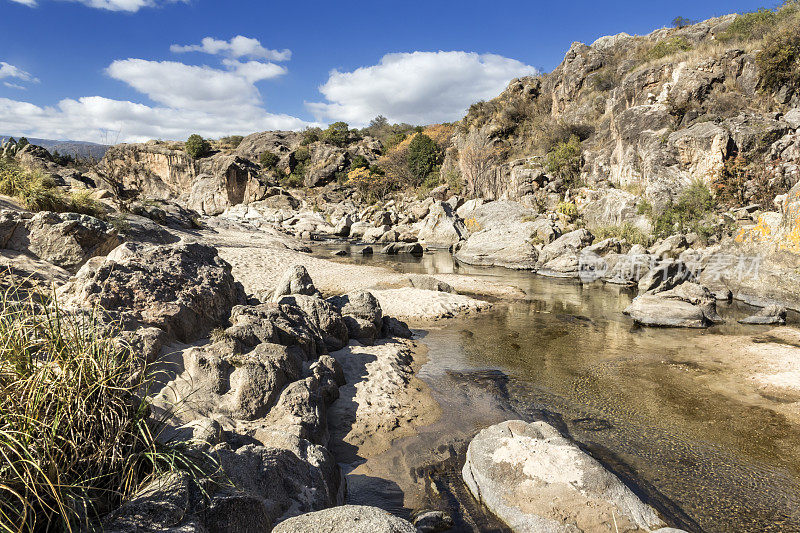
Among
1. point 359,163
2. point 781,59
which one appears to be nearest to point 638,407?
point 781,59

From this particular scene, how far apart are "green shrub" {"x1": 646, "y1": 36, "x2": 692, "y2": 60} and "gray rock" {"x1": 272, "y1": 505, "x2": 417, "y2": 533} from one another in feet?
121

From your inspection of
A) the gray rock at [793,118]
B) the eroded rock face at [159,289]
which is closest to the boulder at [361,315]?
the eroded rock face at [159,289]

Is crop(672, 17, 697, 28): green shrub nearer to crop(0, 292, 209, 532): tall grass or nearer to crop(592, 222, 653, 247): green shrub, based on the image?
crop(592, 222, 653, 247): green shrub

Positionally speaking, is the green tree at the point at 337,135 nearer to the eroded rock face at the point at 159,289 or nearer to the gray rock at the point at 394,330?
the gray rock at the point at 394,330

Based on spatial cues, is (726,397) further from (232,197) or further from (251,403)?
(232,197)

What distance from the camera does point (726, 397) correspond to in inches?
294

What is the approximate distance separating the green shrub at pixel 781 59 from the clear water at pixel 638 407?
18264 millimetres

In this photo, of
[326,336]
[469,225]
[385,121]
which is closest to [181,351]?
[326,336]

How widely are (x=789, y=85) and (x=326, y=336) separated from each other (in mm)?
28822

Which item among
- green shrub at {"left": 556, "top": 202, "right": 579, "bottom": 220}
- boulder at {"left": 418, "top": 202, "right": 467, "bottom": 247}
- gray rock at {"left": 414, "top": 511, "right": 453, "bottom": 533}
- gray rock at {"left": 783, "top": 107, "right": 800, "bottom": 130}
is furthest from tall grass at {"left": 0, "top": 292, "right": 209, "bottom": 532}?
boulder at {"left": 418, "top": 202, "right": 467, "bottom": 247}

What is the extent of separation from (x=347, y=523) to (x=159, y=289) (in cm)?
491

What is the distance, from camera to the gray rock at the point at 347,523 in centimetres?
284

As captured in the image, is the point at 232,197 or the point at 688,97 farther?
the point at 232,197

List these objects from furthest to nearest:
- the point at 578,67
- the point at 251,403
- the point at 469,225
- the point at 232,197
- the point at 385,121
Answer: the point at 385,121 < the point at 232,197 < the point at 578,67 < the point at 469,225 < the point at 251,403
